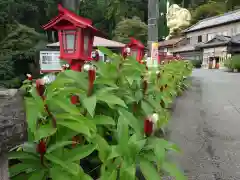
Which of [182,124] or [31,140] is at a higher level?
[31,140]

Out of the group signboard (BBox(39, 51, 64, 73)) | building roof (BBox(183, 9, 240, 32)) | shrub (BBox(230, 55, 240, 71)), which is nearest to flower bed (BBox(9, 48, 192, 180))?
signboard (BBox(39, 51, 64, 73))

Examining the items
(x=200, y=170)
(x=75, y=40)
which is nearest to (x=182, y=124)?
(x=200, y=170)

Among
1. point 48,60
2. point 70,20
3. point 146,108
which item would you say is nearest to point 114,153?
point 146,108

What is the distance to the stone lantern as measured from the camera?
118 cm

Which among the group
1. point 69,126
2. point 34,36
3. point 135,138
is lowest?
point 135,138

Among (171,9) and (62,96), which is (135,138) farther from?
(171,9)

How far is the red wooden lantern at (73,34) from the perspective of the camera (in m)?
2.79

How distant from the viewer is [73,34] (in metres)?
2.91

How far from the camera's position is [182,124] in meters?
4.47

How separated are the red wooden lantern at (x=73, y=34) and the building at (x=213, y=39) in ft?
94.8

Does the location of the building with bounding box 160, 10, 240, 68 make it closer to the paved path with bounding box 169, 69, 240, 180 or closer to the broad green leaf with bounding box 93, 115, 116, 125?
the paved path with bounding box 169, 69, 240, 180

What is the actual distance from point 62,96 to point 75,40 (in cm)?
156

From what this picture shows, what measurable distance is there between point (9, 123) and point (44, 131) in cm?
20

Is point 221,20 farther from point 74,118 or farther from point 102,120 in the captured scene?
point 74,118
